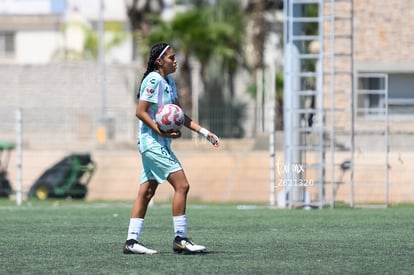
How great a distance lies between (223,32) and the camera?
55.9m

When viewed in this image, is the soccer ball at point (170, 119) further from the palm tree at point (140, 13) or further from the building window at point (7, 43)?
the building window at point (7, 43)

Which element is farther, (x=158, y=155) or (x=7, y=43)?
(x=7, y=43)

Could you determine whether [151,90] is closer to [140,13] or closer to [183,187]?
[183,187]

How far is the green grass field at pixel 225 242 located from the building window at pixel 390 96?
335 inches

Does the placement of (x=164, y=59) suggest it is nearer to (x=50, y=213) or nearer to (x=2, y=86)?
(x=50, y=213)

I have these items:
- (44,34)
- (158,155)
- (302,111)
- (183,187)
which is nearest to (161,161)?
(158,155)

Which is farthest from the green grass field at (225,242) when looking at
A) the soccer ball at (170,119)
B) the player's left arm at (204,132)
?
the soccer ball at (170,119)

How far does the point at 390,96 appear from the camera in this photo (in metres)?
33.0

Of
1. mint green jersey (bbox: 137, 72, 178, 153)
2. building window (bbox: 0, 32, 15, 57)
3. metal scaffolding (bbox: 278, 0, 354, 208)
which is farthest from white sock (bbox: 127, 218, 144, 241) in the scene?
building window (bbox: 0, 32, 15, 57)

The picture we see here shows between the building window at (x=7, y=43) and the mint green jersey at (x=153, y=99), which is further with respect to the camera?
the building window at (x=7, y=43)

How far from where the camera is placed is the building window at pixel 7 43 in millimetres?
77250

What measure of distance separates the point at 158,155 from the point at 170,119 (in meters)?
0.38

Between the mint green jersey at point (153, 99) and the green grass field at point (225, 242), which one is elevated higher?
the mint green jersey at point (153, 99)

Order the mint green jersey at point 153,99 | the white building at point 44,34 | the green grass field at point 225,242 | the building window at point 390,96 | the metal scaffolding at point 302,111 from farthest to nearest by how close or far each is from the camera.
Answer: the white building at point 44,34
the building window at point 390,96
the metal scaffolding at point 302,111
the mint green jersey at point 153,99
the green grass field at point 225,242
